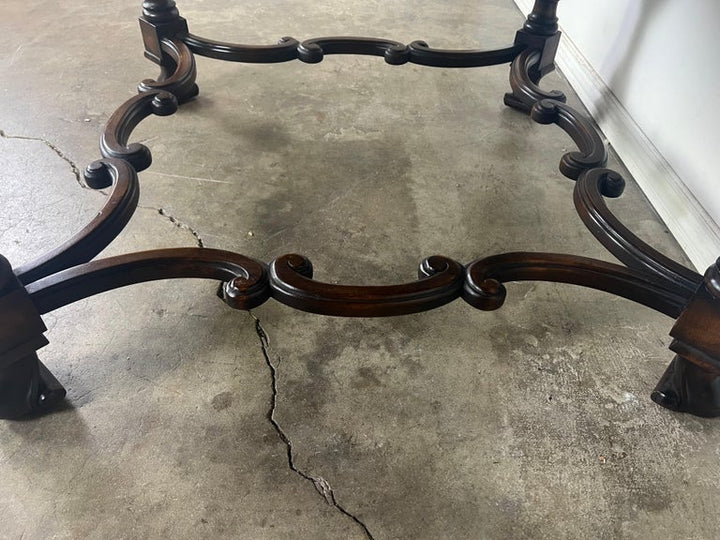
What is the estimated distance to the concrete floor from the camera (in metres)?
0.59

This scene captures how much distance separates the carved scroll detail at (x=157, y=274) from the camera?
1.96 ft

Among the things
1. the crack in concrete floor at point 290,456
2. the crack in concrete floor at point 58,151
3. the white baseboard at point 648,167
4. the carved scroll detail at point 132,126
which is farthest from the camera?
the crack in concrete floor at point 58,151

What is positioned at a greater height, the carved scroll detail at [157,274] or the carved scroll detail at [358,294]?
the carved scroll detail at [358,294]

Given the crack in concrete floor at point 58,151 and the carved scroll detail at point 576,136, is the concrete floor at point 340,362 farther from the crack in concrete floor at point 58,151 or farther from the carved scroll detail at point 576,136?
the carved scroll detail at point 576,136

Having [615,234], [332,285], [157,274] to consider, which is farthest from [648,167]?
[157,274]

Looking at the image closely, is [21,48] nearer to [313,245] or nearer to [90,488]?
[313,245]

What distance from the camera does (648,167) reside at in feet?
3.45

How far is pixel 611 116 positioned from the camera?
1.20 meters

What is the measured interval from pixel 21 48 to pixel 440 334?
4.35 feet

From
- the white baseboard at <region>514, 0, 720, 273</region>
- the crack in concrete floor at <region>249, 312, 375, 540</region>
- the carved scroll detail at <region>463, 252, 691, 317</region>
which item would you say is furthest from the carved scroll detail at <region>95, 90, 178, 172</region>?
the white baseboard at <region>514, 0, 720, 273</region>

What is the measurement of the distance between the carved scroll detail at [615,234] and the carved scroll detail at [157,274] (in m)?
0.42

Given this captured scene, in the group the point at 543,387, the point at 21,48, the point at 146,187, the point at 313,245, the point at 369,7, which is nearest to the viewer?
the point at 543,387

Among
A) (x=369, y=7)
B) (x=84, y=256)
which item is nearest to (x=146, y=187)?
(x=84, y=256)

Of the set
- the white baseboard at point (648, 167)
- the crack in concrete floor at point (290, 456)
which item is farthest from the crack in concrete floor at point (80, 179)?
the white baseboard at point (648, 167)
